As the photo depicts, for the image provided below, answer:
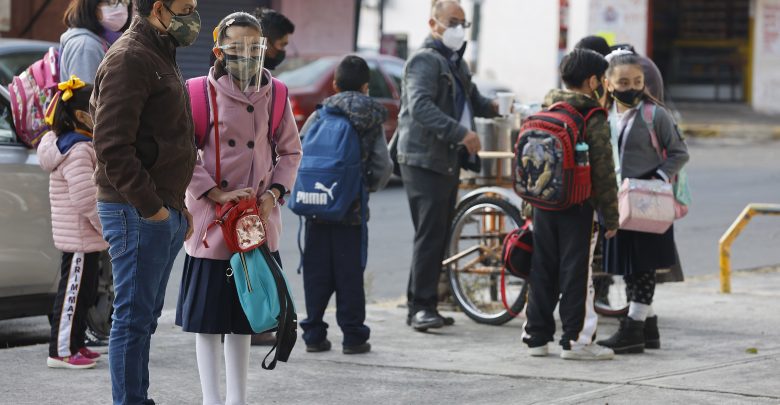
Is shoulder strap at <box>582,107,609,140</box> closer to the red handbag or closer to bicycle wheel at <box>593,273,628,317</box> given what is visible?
bicycle wheel at <box>593,273,628,317</box>

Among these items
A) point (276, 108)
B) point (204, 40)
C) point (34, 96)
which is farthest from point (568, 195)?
point (204, 40)

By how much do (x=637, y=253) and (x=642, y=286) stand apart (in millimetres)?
198

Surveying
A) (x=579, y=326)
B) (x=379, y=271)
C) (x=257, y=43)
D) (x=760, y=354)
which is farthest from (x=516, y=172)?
(x=379, y=271)

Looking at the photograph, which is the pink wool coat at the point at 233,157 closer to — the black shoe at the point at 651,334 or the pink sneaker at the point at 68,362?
the pink sneaker at the point at 68,362

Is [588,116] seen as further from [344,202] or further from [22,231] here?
[22,231]

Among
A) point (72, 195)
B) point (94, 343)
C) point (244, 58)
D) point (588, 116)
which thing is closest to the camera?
point (244, 58)

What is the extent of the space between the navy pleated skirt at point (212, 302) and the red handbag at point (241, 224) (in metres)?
0.11

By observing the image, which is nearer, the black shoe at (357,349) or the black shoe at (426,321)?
the black shoe at (357,349)

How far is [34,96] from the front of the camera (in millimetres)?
7066

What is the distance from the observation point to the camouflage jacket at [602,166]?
23.3 ft

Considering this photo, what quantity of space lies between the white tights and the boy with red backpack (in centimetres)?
216

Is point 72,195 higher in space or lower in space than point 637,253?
higher

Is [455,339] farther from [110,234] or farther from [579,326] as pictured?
[110,234]

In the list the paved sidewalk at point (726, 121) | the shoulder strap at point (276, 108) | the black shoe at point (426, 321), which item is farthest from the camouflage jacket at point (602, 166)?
the paved sidewalk at point (726, 121)
